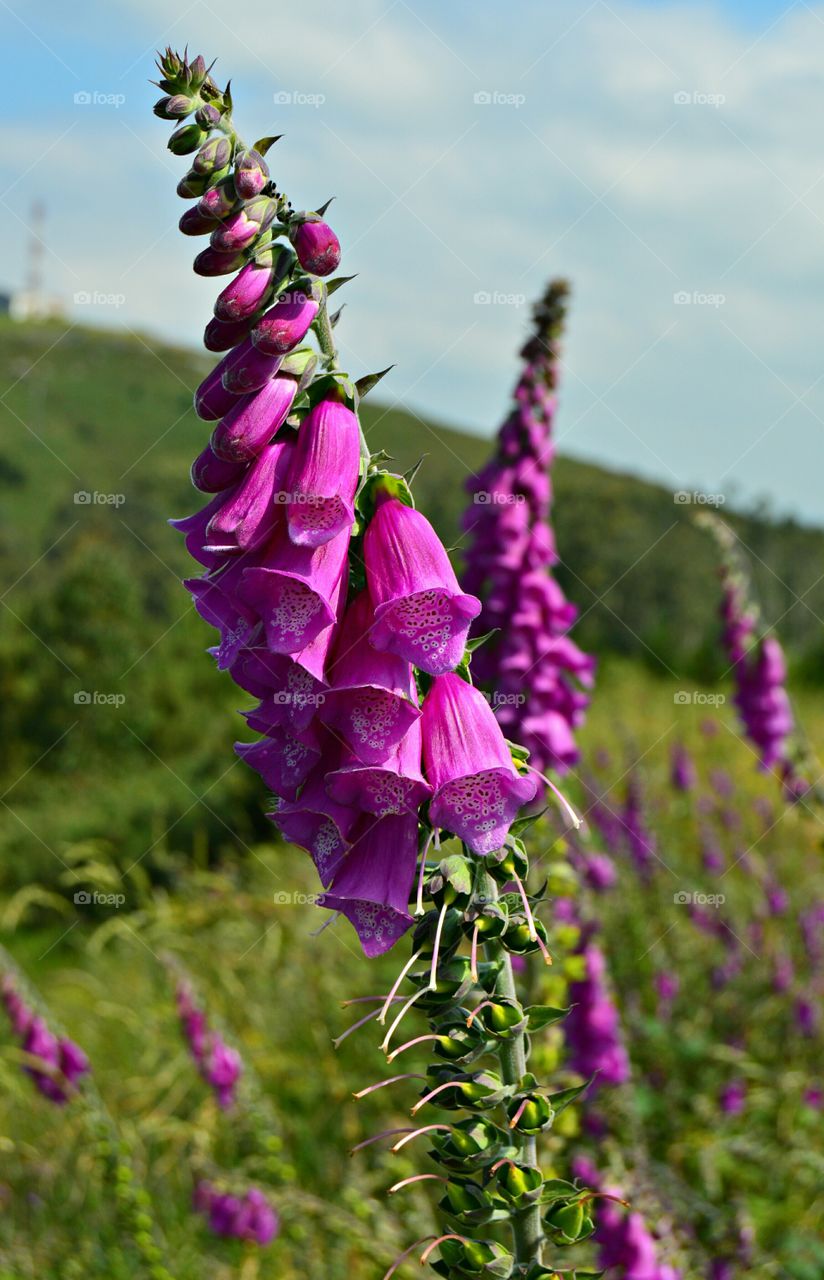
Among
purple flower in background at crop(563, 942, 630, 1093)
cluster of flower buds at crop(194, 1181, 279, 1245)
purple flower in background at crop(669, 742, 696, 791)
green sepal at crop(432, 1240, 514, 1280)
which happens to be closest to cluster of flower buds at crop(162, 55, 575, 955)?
green sepal at crop(432, 1240, 514, 1280)

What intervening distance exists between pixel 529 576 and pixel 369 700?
2453 millimetres

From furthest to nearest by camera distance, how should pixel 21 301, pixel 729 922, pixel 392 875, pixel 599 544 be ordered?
pixel 21 301, pixel 599 544, pixel 729 922, pixel 392 875

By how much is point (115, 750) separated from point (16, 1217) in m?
20.6

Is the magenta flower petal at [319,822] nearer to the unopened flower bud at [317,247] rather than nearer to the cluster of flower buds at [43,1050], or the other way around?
the unopened flower bud at [317,247]

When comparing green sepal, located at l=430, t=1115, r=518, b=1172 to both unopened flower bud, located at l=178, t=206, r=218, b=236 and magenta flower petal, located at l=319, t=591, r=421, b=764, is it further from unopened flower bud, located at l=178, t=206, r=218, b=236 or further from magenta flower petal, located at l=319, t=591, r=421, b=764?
unopened flower bud, located at l=178, t=206, r=218, b=236

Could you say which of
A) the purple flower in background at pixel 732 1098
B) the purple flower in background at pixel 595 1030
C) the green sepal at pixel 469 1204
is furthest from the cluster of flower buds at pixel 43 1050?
the green sepal at pixel 469 1204

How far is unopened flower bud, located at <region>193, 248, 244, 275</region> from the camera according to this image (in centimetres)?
142

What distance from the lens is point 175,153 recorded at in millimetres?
1482

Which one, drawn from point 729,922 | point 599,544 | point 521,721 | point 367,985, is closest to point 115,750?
point 599,544

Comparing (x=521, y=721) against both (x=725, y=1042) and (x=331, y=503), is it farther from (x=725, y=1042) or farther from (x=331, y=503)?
(x=725, y=1042)

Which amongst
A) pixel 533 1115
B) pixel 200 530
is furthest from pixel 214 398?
Answer: pixel 533 1115

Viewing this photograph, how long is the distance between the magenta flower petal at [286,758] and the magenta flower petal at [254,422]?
0.38m

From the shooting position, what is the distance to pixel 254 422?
56.7 inches

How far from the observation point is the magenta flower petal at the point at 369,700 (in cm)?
135
